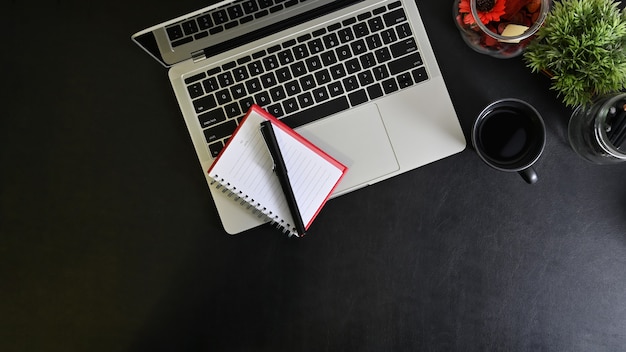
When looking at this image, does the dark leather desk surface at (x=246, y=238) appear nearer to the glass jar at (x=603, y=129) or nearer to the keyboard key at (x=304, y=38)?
the glass jar at (x=603, y=129)

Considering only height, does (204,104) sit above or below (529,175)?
above

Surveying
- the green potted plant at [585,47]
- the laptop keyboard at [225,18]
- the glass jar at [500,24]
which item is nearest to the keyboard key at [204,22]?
the laptop keyboard at [225,18]

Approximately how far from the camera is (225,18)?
27.9 inches

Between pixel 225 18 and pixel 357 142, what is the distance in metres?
0.27

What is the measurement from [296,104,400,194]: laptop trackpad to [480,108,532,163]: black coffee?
0.14m

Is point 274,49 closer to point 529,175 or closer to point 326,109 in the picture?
point 326,109

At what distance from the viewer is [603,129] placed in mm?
629

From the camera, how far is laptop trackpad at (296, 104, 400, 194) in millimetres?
698

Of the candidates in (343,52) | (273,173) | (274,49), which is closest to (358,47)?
(343,52)

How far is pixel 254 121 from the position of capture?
26.6 inches

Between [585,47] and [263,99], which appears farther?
[263,99]

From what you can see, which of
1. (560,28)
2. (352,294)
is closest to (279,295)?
(352,294)

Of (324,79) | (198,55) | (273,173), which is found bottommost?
(273,173)

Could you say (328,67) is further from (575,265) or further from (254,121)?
(575,265)
